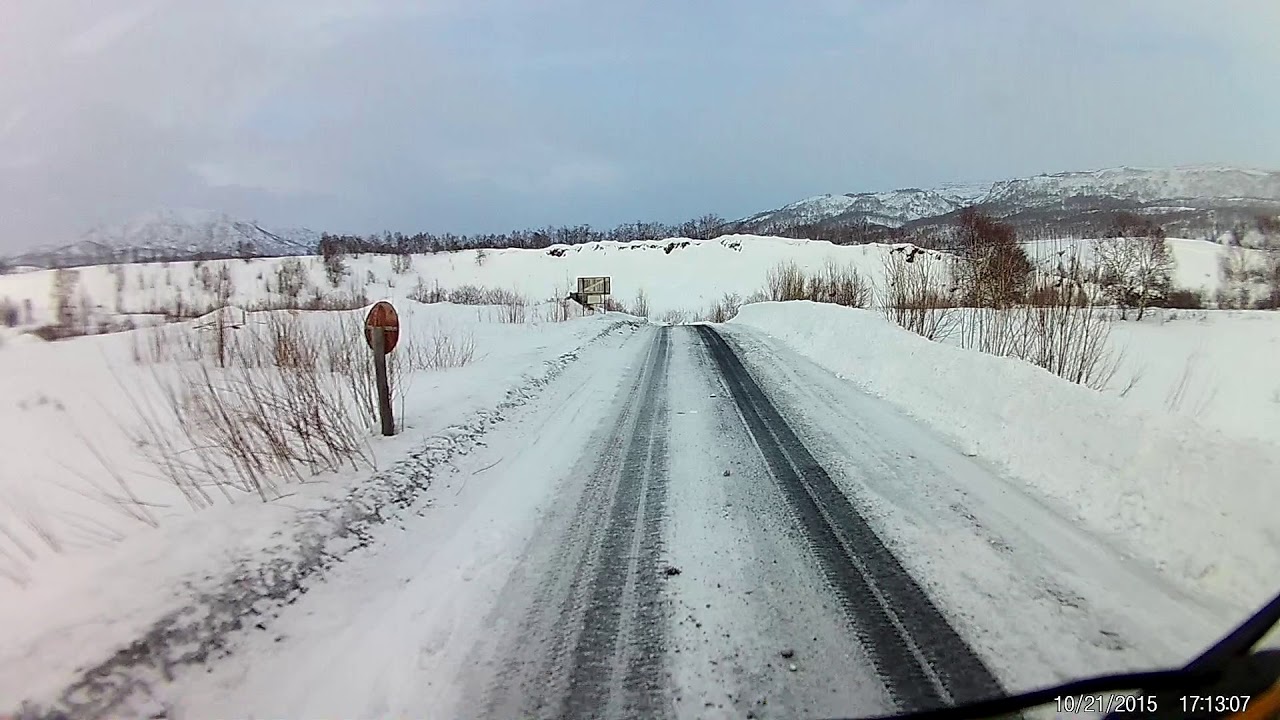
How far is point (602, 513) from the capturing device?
4.23m

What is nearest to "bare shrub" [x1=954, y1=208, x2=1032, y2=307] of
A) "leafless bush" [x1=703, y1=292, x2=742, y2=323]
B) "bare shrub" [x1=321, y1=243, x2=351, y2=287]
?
"leafless bush" [x1=703, y1=292, x2=742, y2=323]

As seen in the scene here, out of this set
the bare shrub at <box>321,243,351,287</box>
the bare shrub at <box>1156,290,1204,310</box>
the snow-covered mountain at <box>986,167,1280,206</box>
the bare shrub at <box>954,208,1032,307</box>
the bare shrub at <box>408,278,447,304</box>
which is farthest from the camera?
the bare shrub at <box>321,243,351,287</box>

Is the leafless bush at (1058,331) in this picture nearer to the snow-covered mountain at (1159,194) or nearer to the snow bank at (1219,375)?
the snow bank at (1219,375)

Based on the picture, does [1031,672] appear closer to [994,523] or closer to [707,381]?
[994,523]

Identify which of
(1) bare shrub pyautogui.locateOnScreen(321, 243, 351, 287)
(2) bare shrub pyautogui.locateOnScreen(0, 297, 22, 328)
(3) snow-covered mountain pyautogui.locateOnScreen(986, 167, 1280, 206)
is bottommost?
(2) bare shrub pyautogui.locateOnScreen(0, 297, 22, 328)

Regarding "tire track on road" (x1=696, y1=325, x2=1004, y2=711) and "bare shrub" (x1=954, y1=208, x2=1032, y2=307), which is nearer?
"tire track on road" (x1=696, y1=325, x2=1004, y2=711)

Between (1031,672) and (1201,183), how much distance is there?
485 cm

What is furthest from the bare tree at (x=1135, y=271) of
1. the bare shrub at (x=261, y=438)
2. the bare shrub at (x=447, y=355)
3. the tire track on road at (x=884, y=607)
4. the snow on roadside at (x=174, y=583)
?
the snow on roadside at (x=174, y=583)

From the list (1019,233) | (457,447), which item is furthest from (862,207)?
(457,447)

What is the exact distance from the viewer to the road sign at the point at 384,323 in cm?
546

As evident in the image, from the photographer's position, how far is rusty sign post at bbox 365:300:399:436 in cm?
545

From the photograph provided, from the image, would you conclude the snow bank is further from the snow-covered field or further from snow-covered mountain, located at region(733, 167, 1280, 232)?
snow-covered mountain, located at region(733, 167, 1280, 232)

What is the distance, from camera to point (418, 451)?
5199 millimetres

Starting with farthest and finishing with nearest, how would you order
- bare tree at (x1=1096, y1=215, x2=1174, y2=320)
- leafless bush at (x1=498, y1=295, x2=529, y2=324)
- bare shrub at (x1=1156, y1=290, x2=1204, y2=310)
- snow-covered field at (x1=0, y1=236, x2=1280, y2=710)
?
leafless bush at (x1=498, y1=295, x2=529, y2=324) < bare tree at (x1=1096, y1=215, x2=1174, y2=320) < bare shrub at (x1=1156, y1=290, x2=1204, y2=310) < snow-covered field at (x1=0, y1=236, x2=1280, y2=710)
